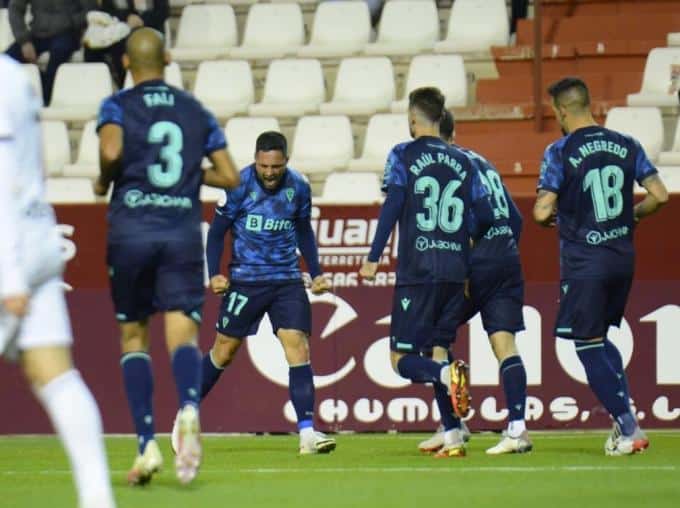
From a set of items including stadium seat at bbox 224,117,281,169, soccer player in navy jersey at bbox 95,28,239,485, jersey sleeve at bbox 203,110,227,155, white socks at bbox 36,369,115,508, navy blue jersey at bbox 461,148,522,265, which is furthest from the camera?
stadium seat at bbox 224,117,281,169

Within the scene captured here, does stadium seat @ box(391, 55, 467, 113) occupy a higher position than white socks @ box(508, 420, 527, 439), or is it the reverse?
stadium seat @ box(391, 55, 467, 113)

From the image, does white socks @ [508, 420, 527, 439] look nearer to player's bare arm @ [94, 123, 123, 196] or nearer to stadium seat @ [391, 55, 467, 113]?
player's bare arm @ [94, 123, 123, 196]

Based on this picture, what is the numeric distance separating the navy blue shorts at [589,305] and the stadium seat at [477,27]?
21.6 ft

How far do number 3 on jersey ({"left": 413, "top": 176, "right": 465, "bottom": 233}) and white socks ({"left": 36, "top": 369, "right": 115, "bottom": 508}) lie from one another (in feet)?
14.9

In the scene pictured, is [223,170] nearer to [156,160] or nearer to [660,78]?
[156,160]

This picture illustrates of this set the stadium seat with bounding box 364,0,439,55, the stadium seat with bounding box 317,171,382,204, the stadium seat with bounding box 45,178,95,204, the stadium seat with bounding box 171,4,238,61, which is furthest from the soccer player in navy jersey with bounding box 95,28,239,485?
the stadium seat with bounding box 171,4,238,61

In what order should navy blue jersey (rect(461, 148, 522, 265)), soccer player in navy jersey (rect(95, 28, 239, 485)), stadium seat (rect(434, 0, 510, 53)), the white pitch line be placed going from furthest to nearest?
stadium seat (rect(434, 0, 510, 53)) < navy blue jersey (rect(461, 148, 522, 265)) < the white pitch line < soccer player in navy jersey (rect(95, 28, 239, 485))

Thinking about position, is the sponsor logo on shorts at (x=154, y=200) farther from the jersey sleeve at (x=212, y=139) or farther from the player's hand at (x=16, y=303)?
the player's hand at (x=16, y=303)

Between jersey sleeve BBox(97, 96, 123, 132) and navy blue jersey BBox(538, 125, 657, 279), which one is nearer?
jersey sleeve BBox(97, 96, 123, 132)

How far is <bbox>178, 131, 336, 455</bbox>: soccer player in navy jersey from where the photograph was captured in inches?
449

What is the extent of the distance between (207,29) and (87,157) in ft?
6.59

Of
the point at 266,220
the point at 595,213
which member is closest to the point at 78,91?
the point at 266,220

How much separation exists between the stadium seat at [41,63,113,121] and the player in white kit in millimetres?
11022

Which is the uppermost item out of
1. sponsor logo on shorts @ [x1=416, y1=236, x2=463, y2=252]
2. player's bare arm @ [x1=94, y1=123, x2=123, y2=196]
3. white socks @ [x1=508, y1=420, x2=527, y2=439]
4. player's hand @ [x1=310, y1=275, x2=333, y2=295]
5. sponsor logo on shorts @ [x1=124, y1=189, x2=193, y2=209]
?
player's bare arm @ [x1=94, y1=123, x2=123, y2=196]
